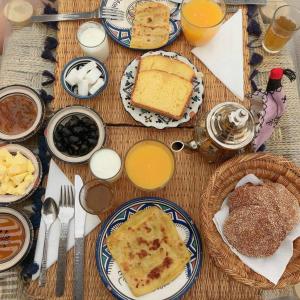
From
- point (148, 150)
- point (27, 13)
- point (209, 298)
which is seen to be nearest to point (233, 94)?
point (148, 150)

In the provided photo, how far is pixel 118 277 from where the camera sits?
1.08m

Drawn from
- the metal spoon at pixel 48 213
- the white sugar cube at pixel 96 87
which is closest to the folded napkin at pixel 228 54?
the white sugar cube at pixel 96 87

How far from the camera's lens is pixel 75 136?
45.5 inches

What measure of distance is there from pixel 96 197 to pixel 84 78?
401 millimetres

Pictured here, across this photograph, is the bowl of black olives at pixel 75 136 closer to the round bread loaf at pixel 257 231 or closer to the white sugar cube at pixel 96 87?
the white sugar cube at pixel 96 87

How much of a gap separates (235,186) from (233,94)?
0.34 metres

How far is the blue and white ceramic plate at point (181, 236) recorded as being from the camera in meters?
1.06

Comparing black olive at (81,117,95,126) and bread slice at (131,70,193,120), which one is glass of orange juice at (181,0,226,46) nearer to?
bread slice at (131,70,193,120)

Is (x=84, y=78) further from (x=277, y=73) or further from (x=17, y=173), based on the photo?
(x=277, y=73)

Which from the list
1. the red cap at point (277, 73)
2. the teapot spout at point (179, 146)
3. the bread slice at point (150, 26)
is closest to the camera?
the red cap at point (277, 73)

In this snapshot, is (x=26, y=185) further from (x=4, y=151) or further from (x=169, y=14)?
(x=169, y=14)

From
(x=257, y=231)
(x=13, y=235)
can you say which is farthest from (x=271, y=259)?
(x=13, y=235)

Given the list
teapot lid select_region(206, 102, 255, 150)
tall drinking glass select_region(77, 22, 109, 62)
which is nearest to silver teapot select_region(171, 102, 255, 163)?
teapot lid select_region(206, 102, 255, 150)

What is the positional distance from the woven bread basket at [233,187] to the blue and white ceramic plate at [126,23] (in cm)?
52
